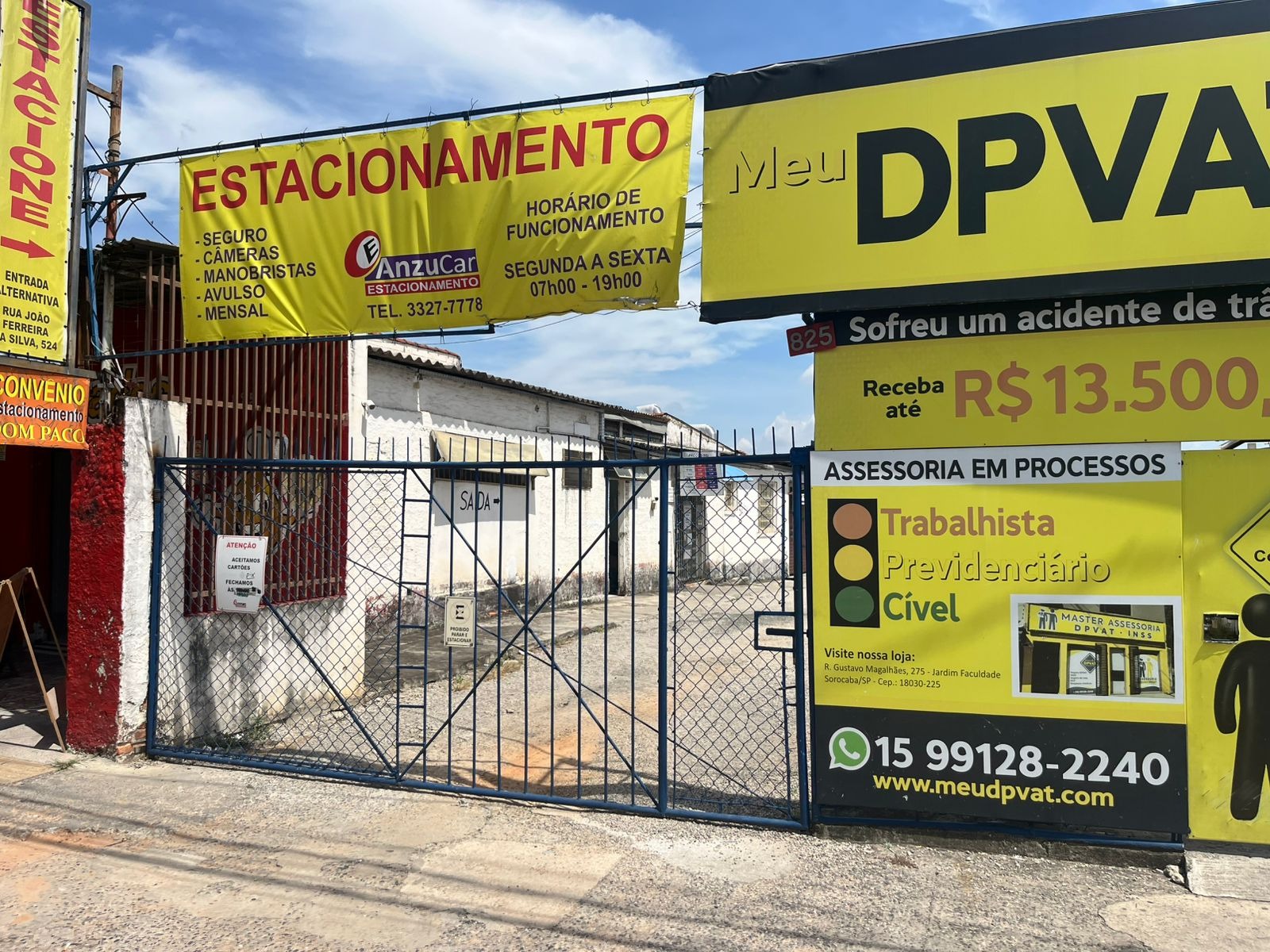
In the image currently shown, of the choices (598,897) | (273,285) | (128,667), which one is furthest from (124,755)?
(598,897)

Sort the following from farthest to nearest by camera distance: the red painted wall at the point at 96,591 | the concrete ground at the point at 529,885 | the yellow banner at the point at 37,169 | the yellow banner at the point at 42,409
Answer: the red painted wall at the point at 96,591, the yellow banner at the point at 37,169, the yellow banner at the point at 42,409, the concrete ground at the point at 529,885

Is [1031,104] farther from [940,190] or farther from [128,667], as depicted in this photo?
[128,667]

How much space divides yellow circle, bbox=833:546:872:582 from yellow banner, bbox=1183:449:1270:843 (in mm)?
1589

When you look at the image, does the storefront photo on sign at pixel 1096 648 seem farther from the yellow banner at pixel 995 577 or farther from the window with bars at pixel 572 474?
the window with bars at pixel 572 474

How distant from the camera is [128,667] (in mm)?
6309

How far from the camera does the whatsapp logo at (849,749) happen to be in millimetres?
4812

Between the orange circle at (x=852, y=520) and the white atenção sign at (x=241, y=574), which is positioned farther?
the white atenção sign at (x=241, y=574)

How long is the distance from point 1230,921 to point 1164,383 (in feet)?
8.35

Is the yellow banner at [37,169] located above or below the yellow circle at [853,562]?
above

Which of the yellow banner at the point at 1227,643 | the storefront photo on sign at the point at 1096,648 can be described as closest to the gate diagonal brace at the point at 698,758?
the storefront photo on sign at the point at 1096,648

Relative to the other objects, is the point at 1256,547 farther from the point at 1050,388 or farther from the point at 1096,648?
the point at 1050,388

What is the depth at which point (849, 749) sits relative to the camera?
4.84 metres

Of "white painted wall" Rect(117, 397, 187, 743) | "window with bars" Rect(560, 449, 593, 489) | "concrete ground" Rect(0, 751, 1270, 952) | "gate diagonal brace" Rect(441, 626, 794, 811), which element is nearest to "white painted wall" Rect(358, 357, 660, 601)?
"window with bars" Rect(560, 449, 593, 489)

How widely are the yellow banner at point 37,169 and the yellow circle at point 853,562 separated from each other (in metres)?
5.66
